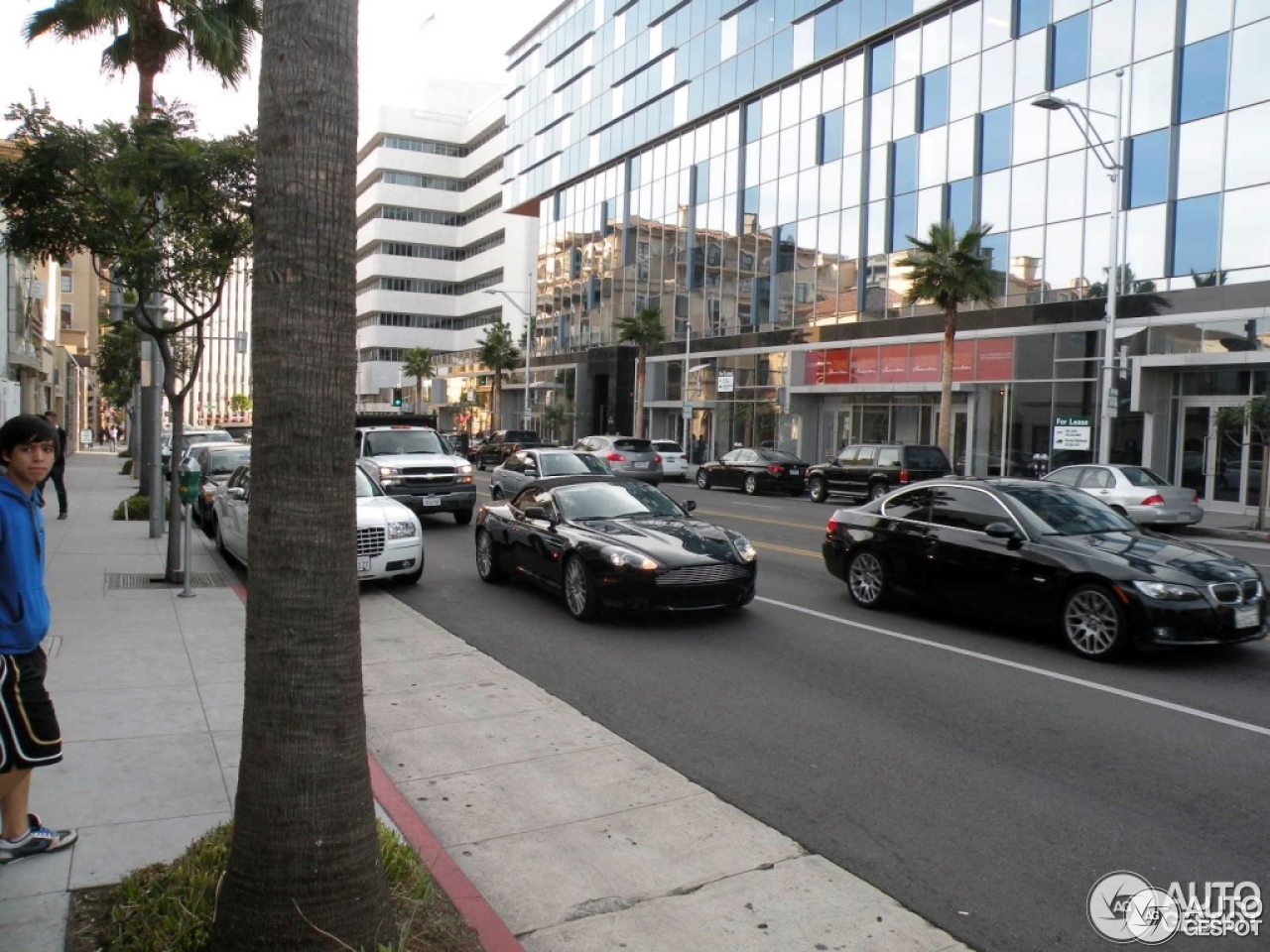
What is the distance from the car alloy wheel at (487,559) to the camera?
12.5 metres

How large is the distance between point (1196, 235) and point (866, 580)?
2139 centimetres

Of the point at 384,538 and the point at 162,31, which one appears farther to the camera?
the point at 162,31

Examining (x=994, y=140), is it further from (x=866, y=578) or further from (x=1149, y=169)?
(x=866, y=578)

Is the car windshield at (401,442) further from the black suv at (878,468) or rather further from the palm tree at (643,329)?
the palm tree at (643,329)

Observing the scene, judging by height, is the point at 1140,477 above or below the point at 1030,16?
below

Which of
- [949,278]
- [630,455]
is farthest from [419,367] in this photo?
[949,278]

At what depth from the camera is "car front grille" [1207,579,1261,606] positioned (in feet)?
26.7

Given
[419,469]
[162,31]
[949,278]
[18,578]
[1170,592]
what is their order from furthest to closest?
[949,278], [419,469], [162,31], [1170,592], [18,578]

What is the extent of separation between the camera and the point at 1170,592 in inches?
319

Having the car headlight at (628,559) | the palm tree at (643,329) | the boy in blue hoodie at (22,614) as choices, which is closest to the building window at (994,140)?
the palm tree at (643,329)

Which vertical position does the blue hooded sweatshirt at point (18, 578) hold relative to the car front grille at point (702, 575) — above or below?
above

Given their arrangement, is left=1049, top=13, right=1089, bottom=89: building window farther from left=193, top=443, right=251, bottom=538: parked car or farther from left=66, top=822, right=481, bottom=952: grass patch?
left=66, top=822, right=481, bottom=952: grass patch

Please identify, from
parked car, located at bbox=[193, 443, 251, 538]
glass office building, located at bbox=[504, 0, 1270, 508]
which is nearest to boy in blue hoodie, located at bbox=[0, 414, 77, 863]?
parked car, located at bbox=[193, 443, 251, 538]

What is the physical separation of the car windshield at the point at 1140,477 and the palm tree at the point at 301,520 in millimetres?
20930
